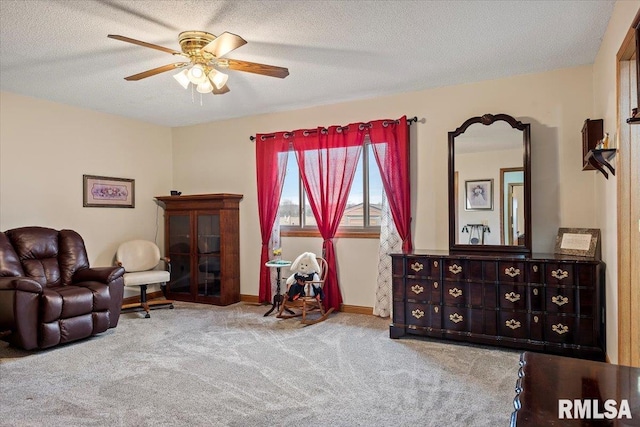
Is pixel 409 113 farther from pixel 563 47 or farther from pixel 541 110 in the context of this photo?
pixel 563 47

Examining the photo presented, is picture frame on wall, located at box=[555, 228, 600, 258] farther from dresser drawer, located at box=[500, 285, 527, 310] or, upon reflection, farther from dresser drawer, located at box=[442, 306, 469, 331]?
dresser drawer, located at box=[442, 306, 469, 331]

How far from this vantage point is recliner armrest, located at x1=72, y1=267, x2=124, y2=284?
4070 millimetres

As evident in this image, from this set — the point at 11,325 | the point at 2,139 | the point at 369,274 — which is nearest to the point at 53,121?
the point at 2,139

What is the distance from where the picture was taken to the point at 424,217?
440 cm

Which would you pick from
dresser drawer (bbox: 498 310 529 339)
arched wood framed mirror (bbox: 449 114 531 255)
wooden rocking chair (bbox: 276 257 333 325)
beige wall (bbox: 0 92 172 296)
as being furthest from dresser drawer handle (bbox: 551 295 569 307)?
beige wall (bbox: 0 92 172 296)

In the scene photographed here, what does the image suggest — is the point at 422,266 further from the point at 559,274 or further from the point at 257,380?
the point at 257,380

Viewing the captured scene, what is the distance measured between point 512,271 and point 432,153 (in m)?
1.56

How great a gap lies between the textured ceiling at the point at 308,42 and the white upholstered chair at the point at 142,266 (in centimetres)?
190

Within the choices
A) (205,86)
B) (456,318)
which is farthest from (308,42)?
(456,318)

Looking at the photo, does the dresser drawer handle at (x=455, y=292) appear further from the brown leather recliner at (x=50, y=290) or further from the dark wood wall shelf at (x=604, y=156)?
the brown leather recliner at (x=50, y=290)

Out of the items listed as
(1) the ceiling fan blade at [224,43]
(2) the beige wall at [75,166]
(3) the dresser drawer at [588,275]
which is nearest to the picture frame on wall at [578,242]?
(3) the dresser drawer at [588,275]

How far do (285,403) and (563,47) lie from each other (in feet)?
11.3

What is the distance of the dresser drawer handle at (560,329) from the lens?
3.19m

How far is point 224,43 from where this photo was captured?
8.62 ft
